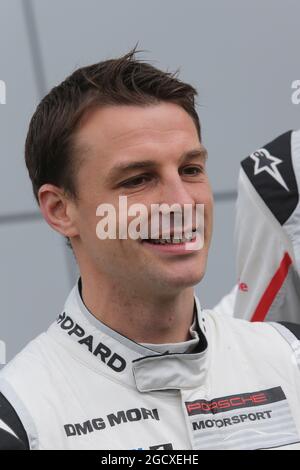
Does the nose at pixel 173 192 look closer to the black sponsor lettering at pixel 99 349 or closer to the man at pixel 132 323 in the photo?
the man at pixel 132 323

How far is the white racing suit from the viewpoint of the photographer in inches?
42.4

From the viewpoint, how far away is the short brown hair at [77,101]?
1.20 metres

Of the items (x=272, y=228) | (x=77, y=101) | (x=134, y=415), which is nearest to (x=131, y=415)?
(x=134, y=415)

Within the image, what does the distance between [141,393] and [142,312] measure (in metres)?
0.12

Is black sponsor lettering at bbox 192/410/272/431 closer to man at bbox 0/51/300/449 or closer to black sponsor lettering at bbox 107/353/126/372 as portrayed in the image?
man at bbox 0/51/300/449

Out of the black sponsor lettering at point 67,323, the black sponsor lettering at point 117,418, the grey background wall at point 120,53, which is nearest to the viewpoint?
the black sponsor lettering at point 117,418

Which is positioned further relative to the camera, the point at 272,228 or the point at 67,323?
the point at 272,228

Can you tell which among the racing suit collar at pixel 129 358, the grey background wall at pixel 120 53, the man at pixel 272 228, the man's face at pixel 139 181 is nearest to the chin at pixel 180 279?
the man's face at pixel 139 181

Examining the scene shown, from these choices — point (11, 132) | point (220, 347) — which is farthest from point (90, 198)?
point (11, 132)

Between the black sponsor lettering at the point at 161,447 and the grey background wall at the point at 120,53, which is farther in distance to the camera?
the grey background wall at the point at 120,53

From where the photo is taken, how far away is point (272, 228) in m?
1.61

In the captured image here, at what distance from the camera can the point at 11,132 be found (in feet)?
8.55

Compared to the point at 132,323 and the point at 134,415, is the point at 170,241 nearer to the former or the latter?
the point at 132,323
